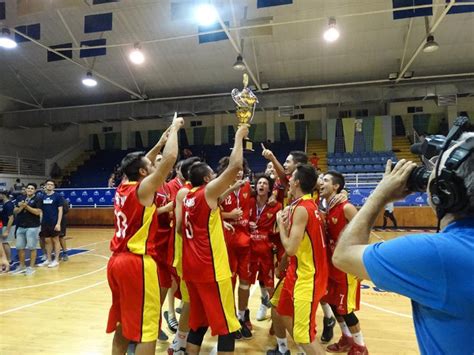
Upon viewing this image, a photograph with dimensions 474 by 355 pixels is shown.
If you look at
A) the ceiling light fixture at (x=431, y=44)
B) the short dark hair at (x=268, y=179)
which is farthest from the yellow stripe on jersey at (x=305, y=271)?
the ceiling light fixture at (x=431, y=44)

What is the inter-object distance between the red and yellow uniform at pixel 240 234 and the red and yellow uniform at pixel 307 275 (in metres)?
1.14

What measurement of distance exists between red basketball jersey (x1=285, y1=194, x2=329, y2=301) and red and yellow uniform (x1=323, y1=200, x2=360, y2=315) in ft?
2.06

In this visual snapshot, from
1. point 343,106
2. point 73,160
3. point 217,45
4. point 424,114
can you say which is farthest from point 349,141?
point 73,160

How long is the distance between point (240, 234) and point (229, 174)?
168cm

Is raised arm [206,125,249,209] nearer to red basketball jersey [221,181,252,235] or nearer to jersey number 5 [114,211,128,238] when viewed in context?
jersey number 5 [114,211,128,238]

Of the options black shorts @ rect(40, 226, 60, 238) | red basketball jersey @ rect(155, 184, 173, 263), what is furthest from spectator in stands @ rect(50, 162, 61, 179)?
red basketball jersey @ rect(155, 184, 173, 263)

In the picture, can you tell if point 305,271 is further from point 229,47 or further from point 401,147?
point 401,147

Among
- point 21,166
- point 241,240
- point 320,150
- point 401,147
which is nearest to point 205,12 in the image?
point 241,240

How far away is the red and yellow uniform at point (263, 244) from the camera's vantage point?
4145mm

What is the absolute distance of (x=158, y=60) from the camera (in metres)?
14.9

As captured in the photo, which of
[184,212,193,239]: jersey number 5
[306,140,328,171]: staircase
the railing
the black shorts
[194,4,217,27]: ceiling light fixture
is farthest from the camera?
the railing

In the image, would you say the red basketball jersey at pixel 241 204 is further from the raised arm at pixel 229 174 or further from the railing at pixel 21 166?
the railing at pixel 21 166

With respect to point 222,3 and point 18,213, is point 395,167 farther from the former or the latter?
point 222,3

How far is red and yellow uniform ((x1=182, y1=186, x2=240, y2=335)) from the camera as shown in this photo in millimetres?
2686
